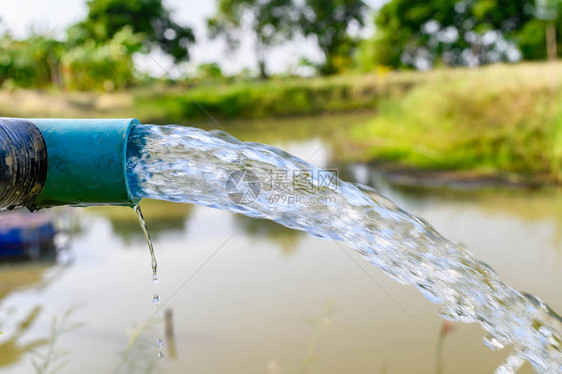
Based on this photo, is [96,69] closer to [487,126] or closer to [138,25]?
[487,126]

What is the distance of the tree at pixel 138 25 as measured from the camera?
16469mm

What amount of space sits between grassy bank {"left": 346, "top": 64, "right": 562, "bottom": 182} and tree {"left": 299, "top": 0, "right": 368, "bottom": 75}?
36.1 feet

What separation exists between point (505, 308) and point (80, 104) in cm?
895

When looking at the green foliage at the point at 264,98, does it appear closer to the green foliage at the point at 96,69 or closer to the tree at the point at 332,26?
the green foliage at the point at 96,69

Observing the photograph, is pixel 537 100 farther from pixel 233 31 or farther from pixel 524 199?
pixel 233 31

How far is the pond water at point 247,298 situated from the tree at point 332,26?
14.5 m

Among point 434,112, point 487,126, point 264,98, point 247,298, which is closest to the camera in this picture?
point 247,298

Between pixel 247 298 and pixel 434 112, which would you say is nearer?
pixel 247 298

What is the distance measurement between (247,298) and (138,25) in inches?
667

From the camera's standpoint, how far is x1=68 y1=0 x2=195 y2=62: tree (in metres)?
16.5

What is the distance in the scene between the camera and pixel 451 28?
19.9 m

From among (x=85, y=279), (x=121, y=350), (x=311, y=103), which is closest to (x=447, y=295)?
(x=121, y=350)

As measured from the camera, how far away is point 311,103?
1227cm

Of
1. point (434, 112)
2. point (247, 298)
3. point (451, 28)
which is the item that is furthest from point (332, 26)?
point (247, 298)
